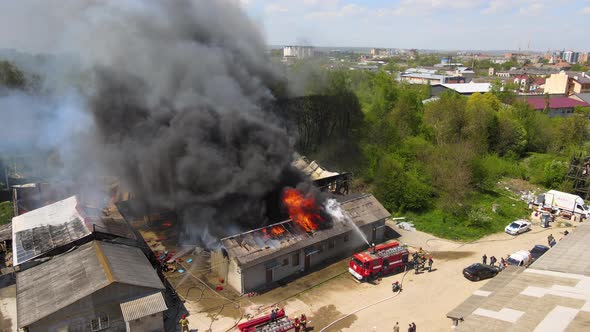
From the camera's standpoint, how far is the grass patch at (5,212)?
24.0 m

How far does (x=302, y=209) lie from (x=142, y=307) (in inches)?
366

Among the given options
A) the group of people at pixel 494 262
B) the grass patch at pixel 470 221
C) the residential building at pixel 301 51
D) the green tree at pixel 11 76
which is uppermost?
the residential building at pixel 301 51

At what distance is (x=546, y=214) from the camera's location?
27.1 meters

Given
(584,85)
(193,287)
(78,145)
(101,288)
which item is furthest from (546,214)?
(584,85)

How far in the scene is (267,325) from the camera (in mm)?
15055

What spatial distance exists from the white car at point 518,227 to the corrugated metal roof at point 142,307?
21362 millimetres

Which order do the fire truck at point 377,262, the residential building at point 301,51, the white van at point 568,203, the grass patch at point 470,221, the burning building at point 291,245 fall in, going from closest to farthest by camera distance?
the burning building at point 291,245, the fire truck at point 377,262, the grass patch at point 470,221, the white van at point 568,203, the residential building at point 301,51

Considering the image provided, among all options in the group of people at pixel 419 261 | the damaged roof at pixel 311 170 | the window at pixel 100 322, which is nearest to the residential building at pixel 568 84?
the damaged roof at pixel 311 170

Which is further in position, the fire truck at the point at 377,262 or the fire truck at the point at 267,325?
the fire truck at the point at 377,262

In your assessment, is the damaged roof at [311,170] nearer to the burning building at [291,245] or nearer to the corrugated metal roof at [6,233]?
the burning building at [291,245]

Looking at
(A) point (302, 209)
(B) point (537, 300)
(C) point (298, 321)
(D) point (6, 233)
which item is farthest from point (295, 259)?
(D) point (6, 233)

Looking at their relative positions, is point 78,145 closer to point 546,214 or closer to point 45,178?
point 45,178

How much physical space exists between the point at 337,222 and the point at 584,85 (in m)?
77.6

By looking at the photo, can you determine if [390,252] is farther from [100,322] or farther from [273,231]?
[100,322]
